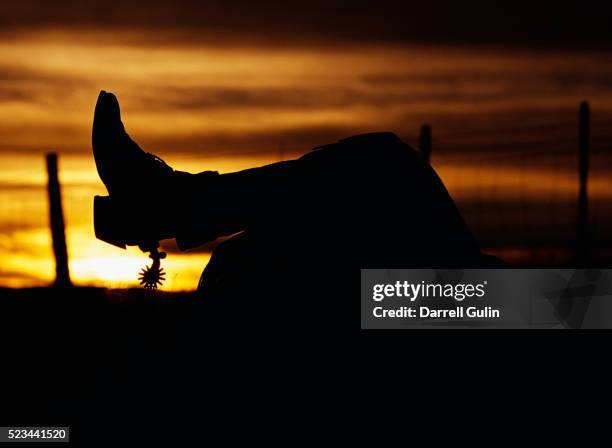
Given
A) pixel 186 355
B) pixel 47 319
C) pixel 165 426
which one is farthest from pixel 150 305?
pixel 165 426

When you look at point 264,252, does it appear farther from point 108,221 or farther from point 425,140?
point 425,140

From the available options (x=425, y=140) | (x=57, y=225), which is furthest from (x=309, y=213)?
(x=57, y=225)

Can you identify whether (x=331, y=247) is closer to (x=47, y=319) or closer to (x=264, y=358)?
(x=264, y=358)

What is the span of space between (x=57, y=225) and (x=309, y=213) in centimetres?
469

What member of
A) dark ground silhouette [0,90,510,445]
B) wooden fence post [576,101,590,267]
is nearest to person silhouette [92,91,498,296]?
dark ground silhouette [0,90,510,445]

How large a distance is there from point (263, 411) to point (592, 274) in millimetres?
1857

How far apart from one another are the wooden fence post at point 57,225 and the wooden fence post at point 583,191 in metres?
3.87

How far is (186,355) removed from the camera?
4332mm

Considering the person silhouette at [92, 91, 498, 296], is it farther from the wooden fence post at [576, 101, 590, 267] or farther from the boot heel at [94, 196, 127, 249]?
the wooden fence post at [576, 101, 590, 267]

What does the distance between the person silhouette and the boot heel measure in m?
0.08

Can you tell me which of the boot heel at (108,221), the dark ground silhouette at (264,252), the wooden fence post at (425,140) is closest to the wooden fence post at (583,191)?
the wooden fence post at (425,140)

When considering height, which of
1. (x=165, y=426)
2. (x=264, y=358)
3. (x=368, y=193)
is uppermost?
(x=368, y=193)

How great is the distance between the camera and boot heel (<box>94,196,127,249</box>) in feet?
14.5

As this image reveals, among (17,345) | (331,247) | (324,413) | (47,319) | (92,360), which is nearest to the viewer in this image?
(324,413)
